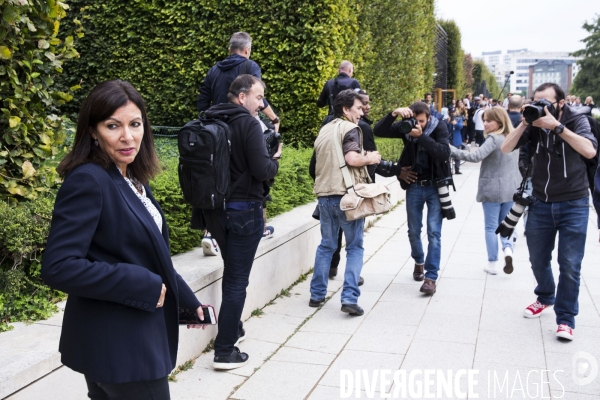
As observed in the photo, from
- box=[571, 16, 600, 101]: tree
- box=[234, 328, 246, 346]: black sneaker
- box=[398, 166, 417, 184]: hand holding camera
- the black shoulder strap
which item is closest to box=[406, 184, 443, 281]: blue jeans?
box=[398, 166, 417, 184]: hand holding camera

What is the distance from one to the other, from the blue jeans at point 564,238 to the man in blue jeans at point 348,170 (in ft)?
4.69

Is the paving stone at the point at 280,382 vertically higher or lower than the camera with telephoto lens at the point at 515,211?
lower

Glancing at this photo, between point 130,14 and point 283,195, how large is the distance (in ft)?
18.9

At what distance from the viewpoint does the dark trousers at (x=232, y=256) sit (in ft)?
15.3

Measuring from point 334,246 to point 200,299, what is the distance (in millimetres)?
1655

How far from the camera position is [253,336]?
214 inches

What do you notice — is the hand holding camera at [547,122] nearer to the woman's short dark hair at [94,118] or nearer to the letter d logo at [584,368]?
the letter d logo at [584,368]

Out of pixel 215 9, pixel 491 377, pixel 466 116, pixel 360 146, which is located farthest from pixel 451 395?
pixel 466 116

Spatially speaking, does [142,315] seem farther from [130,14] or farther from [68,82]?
[68,82]

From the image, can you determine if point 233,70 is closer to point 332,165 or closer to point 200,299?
point 332,165

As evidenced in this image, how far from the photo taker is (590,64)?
7706cm

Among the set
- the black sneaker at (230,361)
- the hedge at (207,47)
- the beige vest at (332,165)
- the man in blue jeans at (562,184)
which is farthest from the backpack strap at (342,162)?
the hedge at (207,47)

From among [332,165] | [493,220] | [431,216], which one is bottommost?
[493,220]

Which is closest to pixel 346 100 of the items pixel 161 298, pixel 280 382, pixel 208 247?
pixel 208 247
